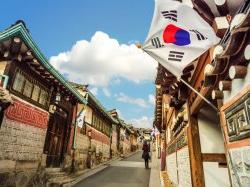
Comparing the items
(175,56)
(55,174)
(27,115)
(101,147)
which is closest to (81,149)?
(55,174)

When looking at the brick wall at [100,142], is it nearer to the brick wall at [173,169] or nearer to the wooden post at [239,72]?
the brick wall at [173,169]

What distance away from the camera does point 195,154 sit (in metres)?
5.29

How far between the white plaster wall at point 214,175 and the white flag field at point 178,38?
2.46 metres

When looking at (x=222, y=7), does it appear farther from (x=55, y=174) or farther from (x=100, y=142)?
(x=100, y=142)

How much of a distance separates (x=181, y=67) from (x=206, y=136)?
2.34m

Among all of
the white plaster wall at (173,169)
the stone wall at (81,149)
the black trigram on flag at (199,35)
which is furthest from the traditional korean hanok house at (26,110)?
the black trigram on flag at (199,35)

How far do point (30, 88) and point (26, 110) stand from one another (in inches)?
46.0

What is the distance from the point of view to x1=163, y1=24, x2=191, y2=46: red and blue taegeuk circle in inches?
158

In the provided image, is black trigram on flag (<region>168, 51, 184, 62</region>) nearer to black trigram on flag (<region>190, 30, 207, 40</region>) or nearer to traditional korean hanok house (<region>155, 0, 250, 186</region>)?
black trigram on flag (<region>190, 30, 207, 40</region>)

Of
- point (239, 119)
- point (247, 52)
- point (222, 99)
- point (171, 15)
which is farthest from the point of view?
point (171, 15)

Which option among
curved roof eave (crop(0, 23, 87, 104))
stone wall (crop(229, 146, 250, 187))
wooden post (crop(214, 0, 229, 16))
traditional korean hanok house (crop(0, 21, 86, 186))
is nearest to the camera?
stone wall (crop(229, 146, 250, 187))

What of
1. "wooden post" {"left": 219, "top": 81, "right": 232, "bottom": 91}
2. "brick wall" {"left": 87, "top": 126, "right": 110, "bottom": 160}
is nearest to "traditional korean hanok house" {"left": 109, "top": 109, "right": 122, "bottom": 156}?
"brick wall" {"left": 87, "top": 126, "right": 110, "bottom": 160}

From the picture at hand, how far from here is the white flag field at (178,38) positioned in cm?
396

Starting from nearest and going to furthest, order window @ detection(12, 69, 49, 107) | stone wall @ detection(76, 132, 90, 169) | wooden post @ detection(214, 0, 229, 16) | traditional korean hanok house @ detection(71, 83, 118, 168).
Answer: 1. wooden post @ detection(214, 0, 229, 16)
2. window @ detection(12, 69, 49, 107)
3. stone wall @ detection(76, 132, 90, 169)
4. traditional korean hanok house @ detection(71, 83, 118, 168)
